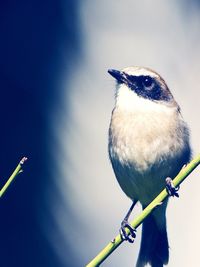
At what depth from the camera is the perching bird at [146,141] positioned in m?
3.30

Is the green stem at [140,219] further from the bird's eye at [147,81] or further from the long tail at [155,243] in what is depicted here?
the bird's eye at [147,81]

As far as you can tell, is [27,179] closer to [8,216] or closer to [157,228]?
[8,216]

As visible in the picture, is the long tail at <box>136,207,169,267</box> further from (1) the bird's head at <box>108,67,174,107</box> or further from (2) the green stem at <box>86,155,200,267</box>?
(2) the green stem at <box>86,155,200,267</box>

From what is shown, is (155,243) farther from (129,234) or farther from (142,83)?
(129,234)

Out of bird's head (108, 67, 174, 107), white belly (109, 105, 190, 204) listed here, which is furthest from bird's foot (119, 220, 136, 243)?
bird's head (108, 67, 174, 107)

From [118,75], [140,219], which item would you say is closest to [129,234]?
[140,219]

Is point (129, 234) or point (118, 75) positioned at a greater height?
point (118, 75)

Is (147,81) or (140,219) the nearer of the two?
(140,219)

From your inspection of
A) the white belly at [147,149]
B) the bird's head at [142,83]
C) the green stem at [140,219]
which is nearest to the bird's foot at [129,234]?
the green stem at [140,219]

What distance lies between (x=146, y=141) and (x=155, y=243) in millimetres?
707

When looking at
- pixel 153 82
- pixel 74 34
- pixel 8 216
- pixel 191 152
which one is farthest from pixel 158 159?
pixel 74 34

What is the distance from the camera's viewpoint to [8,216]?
4680mm

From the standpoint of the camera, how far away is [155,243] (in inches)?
146

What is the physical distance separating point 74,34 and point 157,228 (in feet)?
8.05
